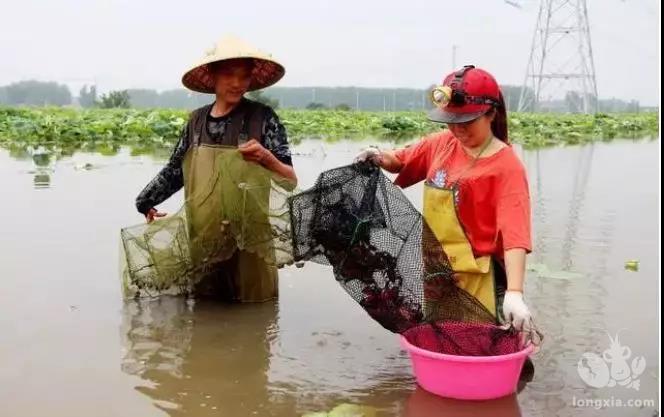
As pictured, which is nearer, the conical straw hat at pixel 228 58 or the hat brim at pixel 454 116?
the hat brim at pixel 454 116

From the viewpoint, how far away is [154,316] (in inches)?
164

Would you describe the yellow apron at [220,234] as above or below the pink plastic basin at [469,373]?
above

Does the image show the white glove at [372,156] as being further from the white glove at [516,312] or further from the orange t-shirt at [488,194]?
the white glove at [516,312]

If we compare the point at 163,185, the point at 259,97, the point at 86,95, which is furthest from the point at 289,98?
the point at 163,185

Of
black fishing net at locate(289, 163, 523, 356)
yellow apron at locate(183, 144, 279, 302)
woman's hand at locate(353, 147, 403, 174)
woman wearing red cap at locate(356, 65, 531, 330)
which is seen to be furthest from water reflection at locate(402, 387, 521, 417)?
yellow apron at locate(183, 144, 279, 302)

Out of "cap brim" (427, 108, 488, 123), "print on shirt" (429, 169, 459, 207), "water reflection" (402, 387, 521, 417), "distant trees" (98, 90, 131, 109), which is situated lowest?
"water reflection" (402, 387, 521, 417)

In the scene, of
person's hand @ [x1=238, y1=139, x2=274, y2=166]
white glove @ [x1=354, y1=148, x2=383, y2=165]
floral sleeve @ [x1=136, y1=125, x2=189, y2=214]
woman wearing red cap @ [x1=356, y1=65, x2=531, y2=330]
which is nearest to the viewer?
woman wearing red cap @ [x1=356, y1=65, x2=531, y2=330]

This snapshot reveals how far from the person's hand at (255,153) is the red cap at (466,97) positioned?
3.88 feet

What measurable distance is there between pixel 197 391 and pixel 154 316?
1129 mm

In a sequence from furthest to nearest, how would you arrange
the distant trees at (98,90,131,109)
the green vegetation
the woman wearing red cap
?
the distant trees at (98,90,131,109)
the green vegetation
the woman wearing red cap

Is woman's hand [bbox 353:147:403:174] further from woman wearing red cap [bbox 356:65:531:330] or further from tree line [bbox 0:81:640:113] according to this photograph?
tree line [bbox 0:81:640:113]

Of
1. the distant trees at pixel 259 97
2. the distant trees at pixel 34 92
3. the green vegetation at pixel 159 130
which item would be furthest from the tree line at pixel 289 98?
the green vegetation at pixel 159 130

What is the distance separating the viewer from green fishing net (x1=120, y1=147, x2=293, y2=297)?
3.94m

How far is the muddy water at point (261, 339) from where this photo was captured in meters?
3.04
